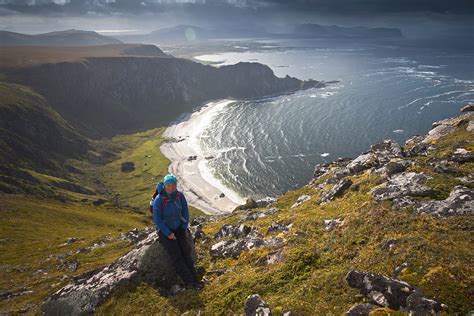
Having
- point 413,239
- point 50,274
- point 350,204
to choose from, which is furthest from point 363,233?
point 50,274

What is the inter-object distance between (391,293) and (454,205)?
373 inches

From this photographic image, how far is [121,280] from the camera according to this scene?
22.2 metres

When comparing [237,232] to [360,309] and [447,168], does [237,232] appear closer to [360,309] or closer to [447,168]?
[447,168]

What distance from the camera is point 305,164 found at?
167500mm

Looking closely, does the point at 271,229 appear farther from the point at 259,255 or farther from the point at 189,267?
the point at 189,267

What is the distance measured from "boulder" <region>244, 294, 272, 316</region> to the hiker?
5.33 metres

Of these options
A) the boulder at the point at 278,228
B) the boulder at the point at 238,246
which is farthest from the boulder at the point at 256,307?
the boulder at the point at 278,228

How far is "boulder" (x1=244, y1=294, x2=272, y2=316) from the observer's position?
50.0 feet

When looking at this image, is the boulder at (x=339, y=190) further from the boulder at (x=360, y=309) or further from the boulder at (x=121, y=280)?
the boulder at (x=360, y=309)

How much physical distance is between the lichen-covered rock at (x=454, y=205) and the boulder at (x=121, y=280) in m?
15.2

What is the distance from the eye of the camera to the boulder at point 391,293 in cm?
1241

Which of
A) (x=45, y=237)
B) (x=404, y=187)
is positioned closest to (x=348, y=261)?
(x=404, y=187)

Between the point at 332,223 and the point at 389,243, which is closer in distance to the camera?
the point at 389,243

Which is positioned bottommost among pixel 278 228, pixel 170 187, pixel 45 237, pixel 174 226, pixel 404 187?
pixel 45 237
